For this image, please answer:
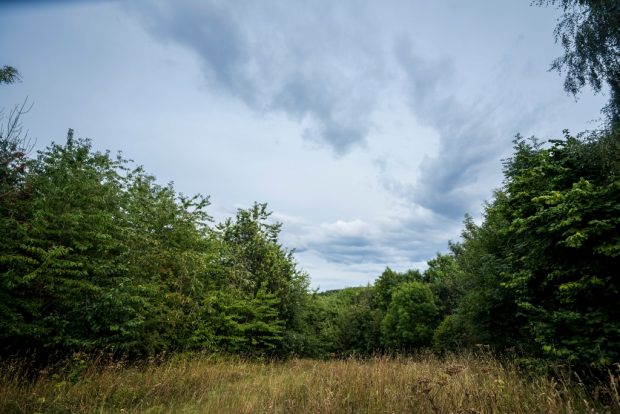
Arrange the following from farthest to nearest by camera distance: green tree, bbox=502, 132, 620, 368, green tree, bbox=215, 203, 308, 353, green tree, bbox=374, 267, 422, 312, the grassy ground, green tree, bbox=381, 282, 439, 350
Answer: green tree, bbox=374, 267, 422, 312, green tree, bbox=381, 282, 439, 350, green tree, bbox=215, 203, 308, 353, green tree, bbox=502, 132, 620, 368, the grassy ground

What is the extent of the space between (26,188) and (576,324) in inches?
661

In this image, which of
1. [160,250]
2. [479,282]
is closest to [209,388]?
[160,250]

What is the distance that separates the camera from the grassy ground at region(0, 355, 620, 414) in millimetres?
4082

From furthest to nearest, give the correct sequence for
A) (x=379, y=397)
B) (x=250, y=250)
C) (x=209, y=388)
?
(x=250, y=250) → (x=209, y=388) → (x=379, y=397)

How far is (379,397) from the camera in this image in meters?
4.73

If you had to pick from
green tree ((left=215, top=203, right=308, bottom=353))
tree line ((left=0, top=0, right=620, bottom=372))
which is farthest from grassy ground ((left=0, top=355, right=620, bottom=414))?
green tree ((left=215, top=203, right=308, bottom=353))

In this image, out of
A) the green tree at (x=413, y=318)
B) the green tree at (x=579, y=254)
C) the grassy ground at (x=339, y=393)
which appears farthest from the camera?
the green tree at (x=413, y=318)

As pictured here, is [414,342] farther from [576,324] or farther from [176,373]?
[176,373]

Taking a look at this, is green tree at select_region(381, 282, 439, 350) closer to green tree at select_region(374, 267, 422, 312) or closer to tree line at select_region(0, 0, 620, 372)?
green tree at select_region(374, 267, 422, 312)

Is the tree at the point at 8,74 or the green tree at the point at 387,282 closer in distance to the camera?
the tree at the point at 8,74

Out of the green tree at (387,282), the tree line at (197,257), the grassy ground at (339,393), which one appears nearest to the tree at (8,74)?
the tree line at (197,257)

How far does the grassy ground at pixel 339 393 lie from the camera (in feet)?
13.4

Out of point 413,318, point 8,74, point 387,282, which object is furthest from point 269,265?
point 387,282

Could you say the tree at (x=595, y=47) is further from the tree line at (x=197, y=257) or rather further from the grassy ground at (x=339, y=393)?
the grassy ground at (x=339, y=393)
